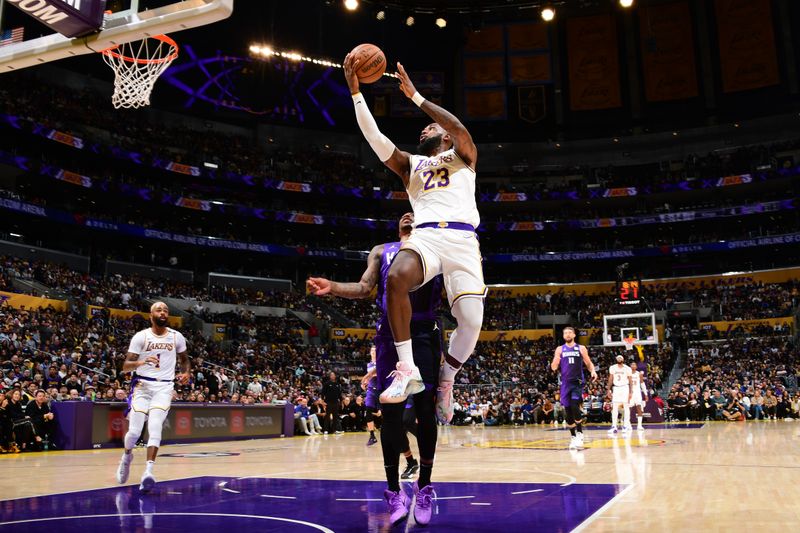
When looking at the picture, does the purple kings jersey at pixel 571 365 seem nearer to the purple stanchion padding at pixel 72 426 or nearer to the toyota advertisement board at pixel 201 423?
the toyota advertisement board at pixel 201 423

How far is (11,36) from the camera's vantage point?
22.9 feet

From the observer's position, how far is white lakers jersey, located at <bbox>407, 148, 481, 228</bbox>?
4875mm

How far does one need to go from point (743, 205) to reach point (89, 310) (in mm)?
37679

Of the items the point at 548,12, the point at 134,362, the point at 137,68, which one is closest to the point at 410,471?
the point at 134,362

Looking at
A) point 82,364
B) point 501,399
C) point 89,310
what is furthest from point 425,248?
point 89,310

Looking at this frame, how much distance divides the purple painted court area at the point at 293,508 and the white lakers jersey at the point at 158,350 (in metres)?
1.33

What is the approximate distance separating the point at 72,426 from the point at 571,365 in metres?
9.92

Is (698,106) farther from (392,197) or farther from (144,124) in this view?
(144,124)

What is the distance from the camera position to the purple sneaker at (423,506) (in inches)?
179

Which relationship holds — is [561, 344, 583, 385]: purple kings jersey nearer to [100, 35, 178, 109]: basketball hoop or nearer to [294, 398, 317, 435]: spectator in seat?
[100, 35, 178, 109]: basketball hoop

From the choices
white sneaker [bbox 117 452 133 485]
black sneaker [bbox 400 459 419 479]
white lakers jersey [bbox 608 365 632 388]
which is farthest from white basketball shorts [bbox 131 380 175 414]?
white lakers jersey [bbox 608 365 632 388]

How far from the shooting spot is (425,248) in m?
4.67

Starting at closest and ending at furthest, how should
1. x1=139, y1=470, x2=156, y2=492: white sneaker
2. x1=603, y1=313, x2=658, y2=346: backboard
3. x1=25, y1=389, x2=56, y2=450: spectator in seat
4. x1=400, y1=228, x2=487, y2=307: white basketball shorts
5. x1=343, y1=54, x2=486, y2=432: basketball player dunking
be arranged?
x1=343, y1=54, x2=486, y2=432: basketball player dunking, x1=400, y1=228, x2=487, y2=307: white basketball shorts, x1=139, y1=470, x2=156, y2=492: white sneaker, x1=25, y1=389, x2=56, y2=450: spectator in seat, x1=603, y1=313, x2=658, y2=346: backboard

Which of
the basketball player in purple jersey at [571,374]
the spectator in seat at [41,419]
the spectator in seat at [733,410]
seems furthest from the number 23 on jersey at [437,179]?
the spectator in seat at [733,410]
